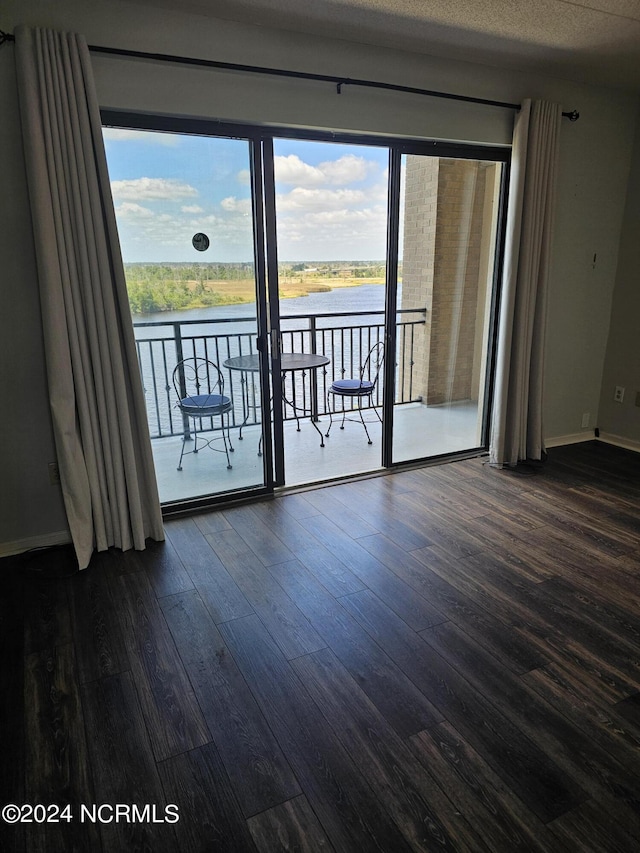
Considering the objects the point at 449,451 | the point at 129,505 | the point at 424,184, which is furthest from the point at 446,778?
the point at 424,184

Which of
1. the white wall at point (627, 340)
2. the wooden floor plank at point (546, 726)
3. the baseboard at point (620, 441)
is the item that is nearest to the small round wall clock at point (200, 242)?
the wooden floor plank at point (546, 726)

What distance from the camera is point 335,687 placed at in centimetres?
196

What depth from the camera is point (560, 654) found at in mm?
2115

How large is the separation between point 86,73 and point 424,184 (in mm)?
2321

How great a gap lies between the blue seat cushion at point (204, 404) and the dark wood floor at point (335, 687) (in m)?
0.70

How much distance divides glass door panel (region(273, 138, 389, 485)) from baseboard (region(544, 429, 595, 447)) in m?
1.46

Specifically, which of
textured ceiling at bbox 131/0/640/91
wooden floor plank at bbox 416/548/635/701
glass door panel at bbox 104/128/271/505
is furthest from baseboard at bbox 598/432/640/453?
glass door panel at bbox 104/128/271/505

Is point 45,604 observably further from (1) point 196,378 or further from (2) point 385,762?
(2) point 385,762

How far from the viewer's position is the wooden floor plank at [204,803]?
1431 mm

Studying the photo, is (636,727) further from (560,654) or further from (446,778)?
(446,778)

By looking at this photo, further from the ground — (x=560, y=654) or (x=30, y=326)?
(x=30, y=326)

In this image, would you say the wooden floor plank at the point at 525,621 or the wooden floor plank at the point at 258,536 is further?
the wooden floor plank at the point at 258,536

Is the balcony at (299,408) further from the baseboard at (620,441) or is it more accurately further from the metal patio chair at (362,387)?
the baseboard at (620,441)

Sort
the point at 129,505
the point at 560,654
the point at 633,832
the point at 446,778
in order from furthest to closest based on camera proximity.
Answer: the point at 129,505, the point at 560,654, the point at 446,778, the point at 633,832
